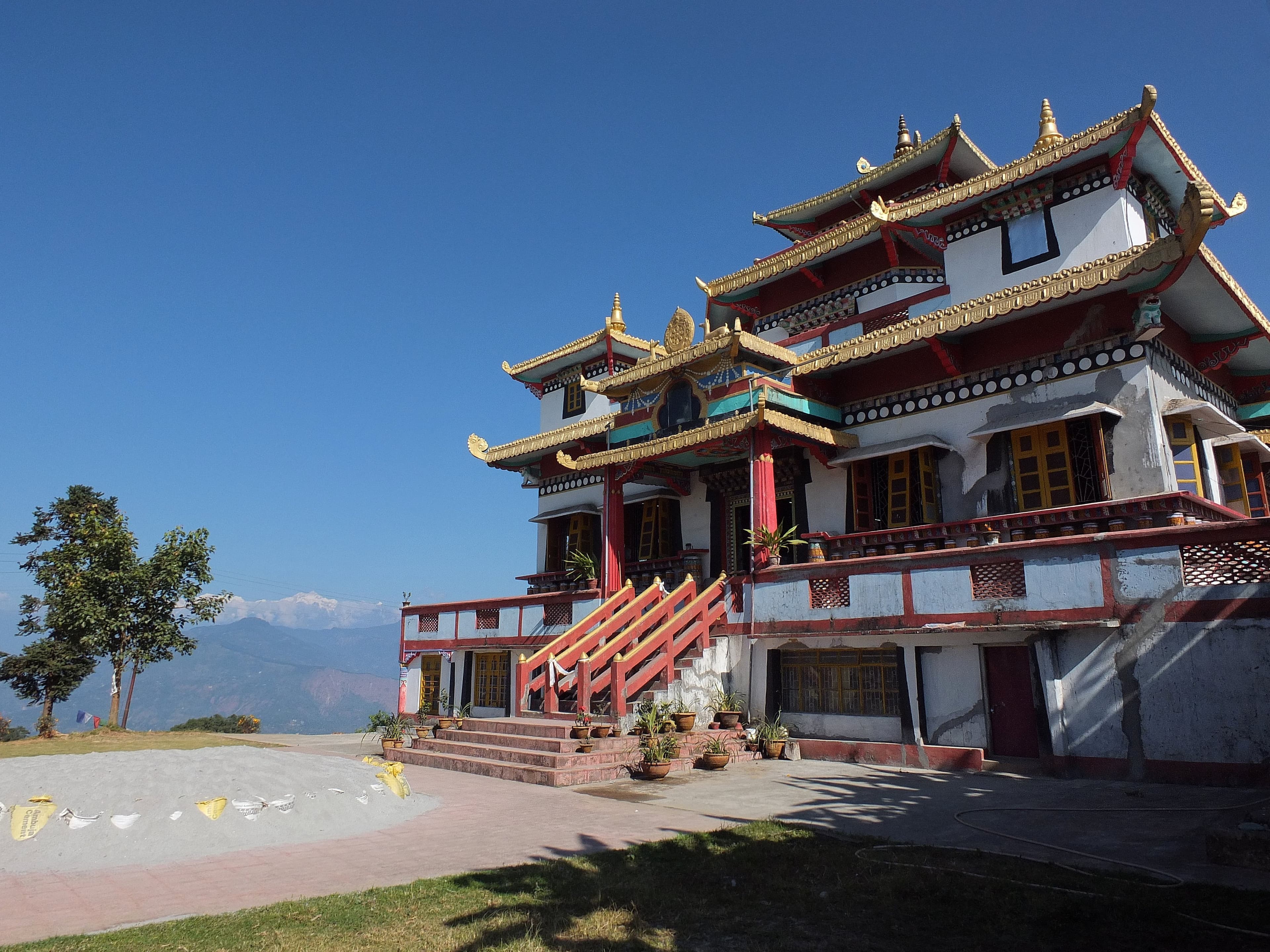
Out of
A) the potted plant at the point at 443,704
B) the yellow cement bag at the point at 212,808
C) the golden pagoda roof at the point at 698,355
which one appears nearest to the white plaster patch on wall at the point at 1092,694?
the golden pagoda roof at the point at 698,355

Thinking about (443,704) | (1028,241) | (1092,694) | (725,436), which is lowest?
(443,704)

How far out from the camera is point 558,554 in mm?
23375

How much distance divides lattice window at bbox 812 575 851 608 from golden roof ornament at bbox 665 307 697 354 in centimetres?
598

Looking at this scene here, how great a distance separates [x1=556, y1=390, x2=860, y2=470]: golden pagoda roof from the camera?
615 inches

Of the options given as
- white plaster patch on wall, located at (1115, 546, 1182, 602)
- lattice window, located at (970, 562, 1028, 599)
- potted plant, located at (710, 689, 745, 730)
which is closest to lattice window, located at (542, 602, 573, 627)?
potted plant, located at (710, 689, 745, 730)

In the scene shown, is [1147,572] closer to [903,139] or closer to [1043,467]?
[1043,467]

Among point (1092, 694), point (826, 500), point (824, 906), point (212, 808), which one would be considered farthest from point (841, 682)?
point (212, 808)

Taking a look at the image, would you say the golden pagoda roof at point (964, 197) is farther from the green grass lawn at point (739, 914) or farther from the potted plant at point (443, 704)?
the potted plant at point (443, 704)

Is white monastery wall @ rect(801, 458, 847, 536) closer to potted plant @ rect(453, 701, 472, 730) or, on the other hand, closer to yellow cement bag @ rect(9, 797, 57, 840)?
potted plant @ rect(453, 701, 472, 730)

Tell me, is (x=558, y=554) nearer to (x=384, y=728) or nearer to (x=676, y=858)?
(x=384, y=728)

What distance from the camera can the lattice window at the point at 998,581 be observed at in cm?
1213

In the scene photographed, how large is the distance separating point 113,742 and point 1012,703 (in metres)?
19.6

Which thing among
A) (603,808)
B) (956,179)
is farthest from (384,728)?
(956,179)

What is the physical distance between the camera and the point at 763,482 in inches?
631
